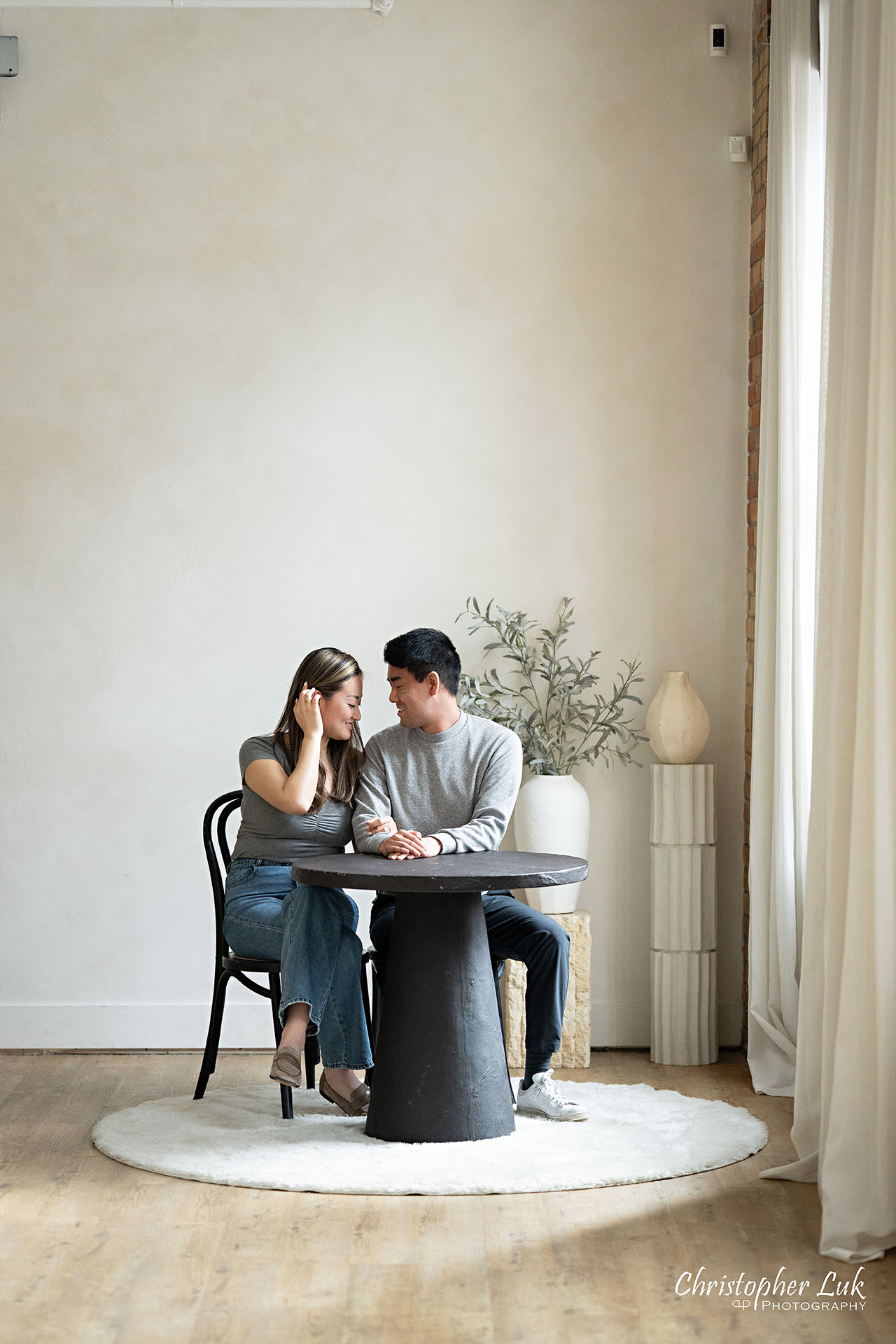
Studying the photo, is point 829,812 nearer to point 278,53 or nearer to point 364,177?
point 364,177

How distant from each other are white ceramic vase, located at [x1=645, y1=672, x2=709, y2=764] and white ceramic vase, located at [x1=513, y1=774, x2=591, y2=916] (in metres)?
0.29

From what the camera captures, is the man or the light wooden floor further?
the man

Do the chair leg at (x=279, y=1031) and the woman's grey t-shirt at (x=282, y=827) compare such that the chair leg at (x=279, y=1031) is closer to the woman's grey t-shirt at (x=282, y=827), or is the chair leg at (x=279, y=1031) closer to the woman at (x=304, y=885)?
the woman at (x=304, y=885)

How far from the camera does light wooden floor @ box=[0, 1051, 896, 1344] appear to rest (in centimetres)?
213

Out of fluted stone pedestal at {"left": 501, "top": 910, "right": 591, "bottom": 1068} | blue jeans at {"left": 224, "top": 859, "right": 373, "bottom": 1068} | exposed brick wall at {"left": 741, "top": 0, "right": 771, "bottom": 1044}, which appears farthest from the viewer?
exposed brick wall at {"left": 741, "top": 0, "right": 771, "bottom": 1044}

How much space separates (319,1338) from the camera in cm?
209

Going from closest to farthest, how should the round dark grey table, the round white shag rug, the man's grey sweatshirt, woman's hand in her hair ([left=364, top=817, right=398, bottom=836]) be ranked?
the round white shag rug, the round dark grey table, woman's hand in her hair ([left=364, top=817, right=398, bottom=836]), the man's grey sweatshirt

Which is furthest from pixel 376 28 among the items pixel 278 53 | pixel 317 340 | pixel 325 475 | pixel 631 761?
pixel 631 761

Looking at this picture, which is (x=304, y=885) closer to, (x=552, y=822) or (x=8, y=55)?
(x=552, y=822)

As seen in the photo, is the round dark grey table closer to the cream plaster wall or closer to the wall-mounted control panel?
the cream plaster wall

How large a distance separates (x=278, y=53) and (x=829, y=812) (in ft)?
9.79

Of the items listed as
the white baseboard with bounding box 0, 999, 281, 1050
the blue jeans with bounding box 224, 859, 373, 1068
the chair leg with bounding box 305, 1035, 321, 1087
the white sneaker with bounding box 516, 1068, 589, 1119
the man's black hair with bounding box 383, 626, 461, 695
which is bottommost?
the white baseboard with bounding box 0, 999, 281, 1050

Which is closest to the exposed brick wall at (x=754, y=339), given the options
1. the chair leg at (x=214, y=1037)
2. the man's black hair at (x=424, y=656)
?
the man's black hair at (x=424, y=656)

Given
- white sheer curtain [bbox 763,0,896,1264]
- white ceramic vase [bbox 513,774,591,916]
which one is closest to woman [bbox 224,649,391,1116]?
white ceramic vase [bbox 513,774,591,916]
